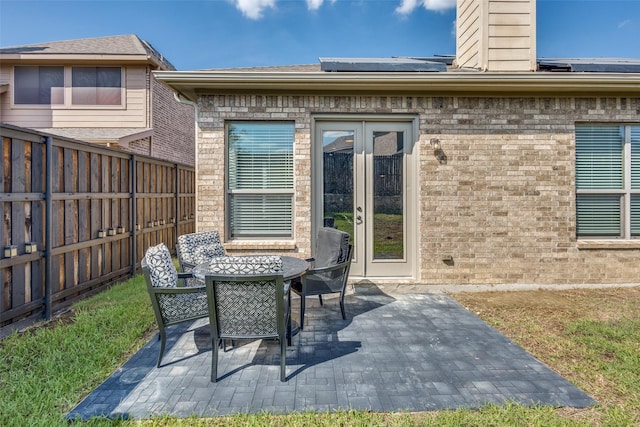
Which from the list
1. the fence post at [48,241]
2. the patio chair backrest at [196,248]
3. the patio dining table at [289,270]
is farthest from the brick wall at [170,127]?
the patio dining table at [289,270]

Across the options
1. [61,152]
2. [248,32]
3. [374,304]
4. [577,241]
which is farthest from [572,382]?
[248,32]

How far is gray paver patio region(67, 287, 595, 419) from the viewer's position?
2.47 metres

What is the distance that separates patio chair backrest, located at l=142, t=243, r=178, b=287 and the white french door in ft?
8.91

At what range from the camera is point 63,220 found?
14.7ft

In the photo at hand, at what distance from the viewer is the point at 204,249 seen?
4.43m

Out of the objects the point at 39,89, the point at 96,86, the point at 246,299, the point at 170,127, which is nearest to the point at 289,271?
the point at 246,299

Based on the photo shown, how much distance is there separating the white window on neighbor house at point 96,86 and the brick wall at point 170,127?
1028 millimetres

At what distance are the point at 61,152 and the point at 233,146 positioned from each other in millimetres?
2249

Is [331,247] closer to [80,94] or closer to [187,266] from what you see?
[187,266]

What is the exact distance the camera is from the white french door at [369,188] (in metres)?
5.52

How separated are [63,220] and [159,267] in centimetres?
237

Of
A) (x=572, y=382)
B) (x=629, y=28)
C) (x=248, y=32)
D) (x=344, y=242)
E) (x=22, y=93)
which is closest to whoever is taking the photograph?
(x=572, y=382)

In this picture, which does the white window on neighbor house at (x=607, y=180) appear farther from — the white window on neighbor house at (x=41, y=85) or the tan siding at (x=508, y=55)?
A: the white window on neighbor house at (x=41, y=85)

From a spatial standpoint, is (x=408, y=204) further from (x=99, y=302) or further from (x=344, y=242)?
(x=99, y=302)
